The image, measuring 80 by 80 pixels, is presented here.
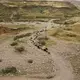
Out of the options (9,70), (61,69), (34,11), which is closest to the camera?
(9,70)

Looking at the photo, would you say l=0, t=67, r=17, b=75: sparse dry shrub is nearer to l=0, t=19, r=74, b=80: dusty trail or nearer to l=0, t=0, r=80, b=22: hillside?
l=0, t=19, r=74, b=80: dusty trail

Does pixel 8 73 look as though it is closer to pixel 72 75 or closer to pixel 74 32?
pixel 72 75

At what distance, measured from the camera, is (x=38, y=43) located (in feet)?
192

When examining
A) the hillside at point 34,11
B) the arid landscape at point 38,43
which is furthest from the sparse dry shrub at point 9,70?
the hillside at point 34,11

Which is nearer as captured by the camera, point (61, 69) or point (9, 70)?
Answer: point (9, 70)

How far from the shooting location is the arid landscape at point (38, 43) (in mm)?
43500

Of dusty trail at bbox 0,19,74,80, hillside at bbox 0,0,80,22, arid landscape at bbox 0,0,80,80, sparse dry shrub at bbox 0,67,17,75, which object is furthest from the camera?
hillside at bbox 0,0,80,22

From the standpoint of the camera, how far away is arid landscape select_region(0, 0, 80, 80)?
143 ft

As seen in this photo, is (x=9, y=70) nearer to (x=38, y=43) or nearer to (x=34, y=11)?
(x=38, y=43)

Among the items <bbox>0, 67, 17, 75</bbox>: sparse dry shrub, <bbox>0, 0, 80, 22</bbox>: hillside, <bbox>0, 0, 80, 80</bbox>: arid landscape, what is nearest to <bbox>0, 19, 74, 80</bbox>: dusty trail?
<bbox>0, 0, 80, 80</bbox>: arid landscape

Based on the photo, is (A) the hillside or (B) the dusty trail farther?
(A) the hillside

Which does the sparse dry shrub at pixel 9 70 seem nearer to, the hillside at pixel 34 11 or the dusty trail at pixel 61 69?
the dusty trail at pixel 61 69

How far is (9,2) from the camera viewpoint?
3932 inches

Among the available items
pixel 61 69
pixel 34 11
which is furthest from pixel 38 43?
pixel 34 11
